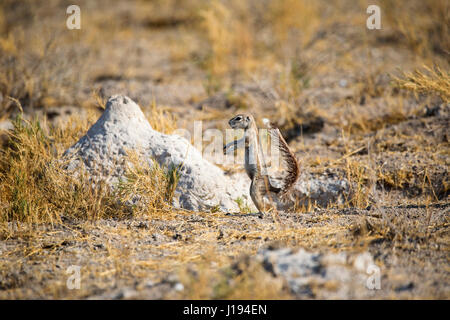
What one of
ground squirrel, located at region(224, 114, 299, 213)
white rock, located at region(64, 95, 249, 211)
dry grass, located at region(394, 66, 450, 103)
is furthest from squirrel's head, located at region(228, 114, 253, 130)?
dry grass, located at region(394, 66, 450, 103)

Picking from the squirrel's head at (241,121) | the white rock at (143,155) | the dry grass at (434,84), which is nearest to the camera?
the squirrel's head at (241,121)

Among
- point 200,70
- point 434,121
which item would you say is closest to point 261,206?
point 434,121

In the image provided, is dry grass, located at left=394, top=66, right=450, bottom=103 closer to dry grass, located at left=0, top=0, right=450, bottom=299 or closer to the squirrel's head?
dry grass, located at left=0, top=0, right=450, bottom=299

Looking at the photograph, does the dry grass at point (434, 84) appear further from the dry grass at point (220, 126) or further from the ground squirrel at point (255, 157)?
the ground squirrel at point (255, 157)

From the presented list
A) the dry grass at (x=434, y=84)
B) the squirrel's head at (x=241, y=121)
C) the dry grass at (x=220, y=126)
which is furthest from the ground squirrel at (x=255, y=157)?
the dry grass at (x=434, y=84)

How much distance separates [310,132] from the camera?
558cm

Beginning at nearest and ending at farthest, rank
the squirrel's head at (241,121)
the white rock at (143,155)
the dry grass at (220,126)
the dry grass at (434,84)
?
the dry grass at (220,126) → the squirrel's head at (241,121) → the white rock at (143,155) → the dry grass at (434,84)

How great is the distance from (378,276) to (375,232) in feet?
1.85

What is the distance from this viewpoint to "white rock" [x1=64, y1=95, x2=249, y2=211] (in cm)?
376

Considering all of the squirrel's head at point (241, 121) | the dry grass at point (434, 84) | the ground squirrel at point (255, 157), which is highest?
the dry grass at point (434, 84)

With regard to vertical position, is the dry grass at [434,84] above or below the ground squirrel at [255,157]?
above

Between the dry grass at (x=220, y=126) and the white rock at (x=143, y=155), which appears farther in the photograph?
the white rock at (x=143, y=155)

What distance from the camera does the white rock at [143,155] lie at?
3756mm

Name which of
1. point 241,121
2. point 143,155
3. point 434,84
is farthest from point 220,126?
point 434,84
